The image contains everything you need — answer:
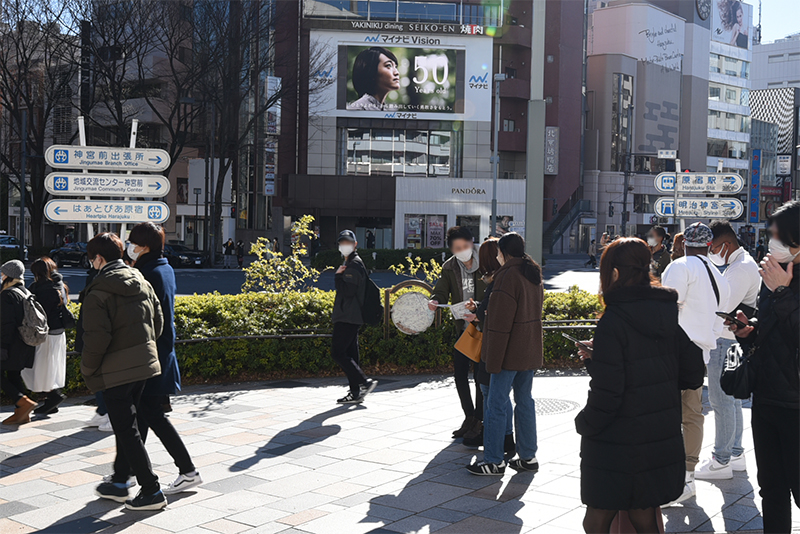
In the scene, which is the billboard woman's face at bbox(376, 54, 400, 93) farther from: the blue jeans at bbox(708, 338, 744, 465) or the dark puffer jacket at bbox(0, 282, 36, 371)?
the blue jeans at bbox(708, 338, 744, 465)

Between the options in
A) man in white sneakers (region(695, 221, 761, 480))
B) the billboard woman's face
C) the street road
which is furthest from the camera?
the billboard woman's face

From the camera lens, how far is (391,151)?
52.1 m

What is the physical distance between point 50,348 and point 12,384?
485 mm

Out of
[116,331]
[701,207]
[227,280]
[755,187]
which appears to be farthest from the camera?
[755,187]

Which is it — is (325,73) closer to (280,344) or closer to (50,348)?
(280,344)

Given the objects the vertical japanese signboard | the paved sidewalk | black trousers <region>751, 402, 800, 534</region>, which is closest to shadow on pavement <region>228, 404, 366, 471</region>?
the paved sidewalk

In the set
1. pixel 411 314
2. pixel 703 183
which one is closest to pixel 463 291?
pixel 411 314

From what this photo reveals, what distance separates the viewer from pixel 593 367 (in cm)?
364

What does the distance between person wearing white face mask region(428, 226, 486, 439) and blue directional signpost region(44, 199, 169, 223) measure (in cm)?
419

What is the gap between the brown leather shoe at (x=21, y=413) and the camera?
7684 mm

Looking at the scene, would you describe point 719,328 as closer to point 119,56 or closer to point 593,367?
point 593,367

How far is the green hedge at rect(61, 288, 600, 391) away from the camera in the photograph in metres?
10.0

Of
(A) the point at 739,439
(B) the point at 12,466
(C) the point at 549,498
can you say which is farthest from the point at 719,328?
(B) the point at 12,466

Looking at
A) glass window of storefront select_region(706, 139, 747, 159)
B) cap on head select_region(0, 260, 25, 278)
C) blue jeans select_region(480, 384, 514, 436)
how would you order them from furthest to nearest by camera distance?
glass window of storefront select_region(706, 139, 747, 159) < cap on head select_region(0, 260, 25, 278) < blue jeans select_region(480, 384, 514, 436)
